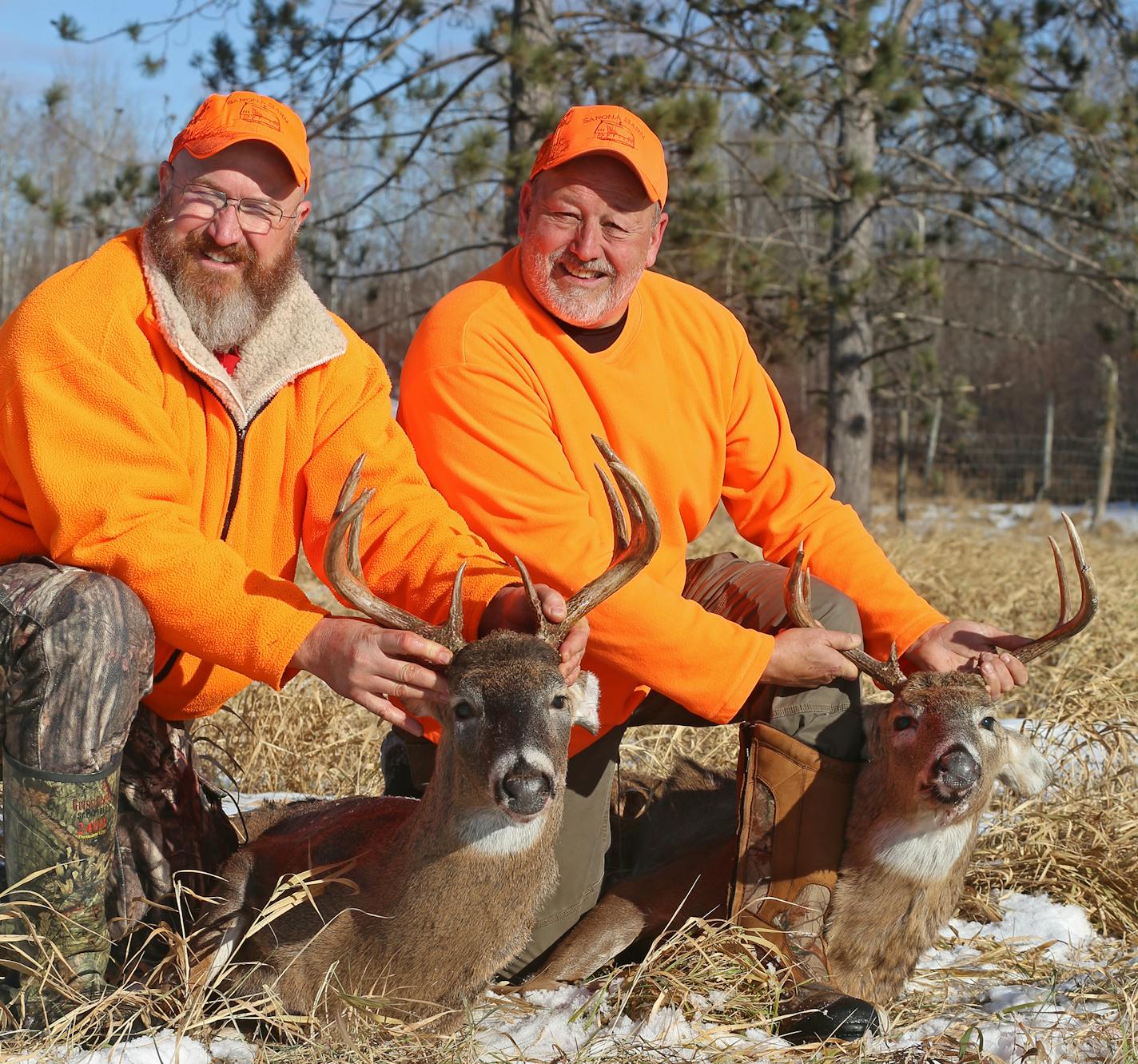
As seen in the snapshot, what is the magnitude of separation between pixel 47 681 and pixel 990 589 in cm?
653

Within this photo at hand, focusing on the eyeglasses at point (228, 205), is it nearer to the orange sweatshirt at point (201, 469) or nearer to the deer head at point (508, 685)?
the orange sweatshirt at point (201, 469)

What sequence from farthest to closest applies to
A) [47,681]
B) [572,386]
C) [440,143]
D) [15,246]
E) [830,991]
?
[15,246] → [440,143] → [572,386] → [830,991] → [47,681]

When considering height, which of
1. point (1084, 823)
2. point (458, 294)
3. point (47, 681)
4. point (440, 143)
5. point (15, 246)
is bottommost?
point (1084, 823)

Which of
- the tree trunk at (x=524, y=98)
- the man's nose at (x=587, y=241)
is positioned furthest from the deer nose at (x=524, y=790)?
the tree trunk at (x=524, y=98)

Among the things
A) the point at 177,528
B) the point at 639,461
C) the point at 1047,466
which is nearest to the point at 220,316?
the point at 177,528

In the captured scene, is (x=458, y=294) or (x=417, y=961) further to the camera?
(x=458, y=294)

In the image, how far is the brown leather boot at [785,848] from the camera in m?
3.35

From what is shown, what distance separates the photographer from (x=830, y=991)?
3.19 metres

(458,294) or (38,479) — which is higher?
(458,294)

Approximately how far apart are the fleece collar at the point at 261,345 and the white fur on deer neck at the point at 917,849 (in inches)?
75.9

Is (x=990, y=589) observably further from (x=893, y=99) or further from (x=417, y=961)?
(x=417, y=961)

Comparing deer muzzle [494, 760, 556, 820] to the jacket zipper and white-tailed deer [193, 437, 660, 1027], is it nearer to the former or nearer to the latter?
white-tailed deer [193, 437, 660, 1027]

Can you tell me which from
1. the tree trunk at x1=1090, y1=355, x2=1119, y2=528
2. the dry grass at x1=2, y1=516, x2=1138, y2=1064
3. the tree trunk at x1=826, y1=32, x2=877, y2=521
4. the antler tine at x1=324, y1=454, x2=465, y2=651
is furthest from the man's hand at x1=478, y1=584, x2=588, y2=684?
the tree trunk at x1=1090, y1=355, x2=1119, y2=528

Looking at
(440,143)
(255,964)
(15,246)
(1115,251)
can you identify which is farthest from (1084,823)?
(15,246)
